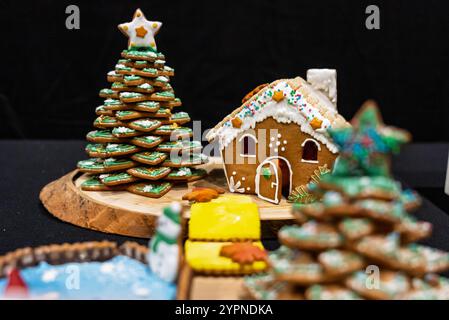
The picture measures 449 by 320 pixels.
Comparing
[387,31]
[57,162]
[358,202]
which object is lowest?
[57,162]

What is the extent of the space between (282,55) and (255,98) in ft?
8.20

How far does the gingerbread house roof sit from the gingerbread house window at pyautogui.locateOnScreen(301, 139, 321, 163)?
0.23ft

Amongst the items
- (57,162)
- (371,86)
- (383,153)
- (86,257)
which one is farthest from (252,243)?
(371,86)

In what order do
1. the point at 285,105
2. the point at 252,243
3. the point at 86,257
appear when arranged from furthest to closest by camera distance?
the point at 285,105 < the point at 252,243 < the point at 86,257

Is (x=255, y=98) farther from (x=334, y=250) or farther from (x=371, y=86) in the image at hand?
(x=371, y=86)

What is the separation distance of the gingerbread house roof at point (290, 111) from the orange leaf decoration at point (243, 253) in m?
1.08

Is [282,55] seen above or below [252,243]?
above

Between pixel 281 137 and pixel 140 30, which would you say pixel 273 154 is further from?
pixel 140 30

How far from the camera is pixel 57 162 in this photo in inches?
228

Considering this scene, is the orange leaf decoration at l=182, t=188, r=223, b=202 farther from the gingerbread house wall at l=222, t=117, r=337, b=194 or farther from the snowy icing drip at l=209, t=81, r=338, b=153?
the snowy icing drip at l=209, t=81, r=338, b=153

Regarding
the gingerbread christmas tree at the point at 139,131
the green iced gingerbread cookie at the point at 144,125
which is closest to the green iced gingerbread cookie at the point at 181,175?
the gingerbread christmas tree at the point at 139,131

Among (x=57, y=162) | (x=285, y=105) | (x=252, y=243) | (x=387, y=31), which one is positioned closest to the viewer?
(x=252, y=243)

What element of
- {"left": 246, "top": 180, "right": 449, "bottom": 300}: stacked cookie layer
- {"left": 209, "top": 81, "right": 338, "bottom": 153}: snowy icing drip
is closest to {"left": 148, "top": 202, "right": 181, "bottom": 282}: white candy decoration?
{"left": 246, "top": 180, "right": 449, "bottom": 300}: stacked cookie layer

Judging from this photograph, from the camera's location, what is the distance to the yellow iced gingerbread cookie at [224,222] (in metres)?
3.21
